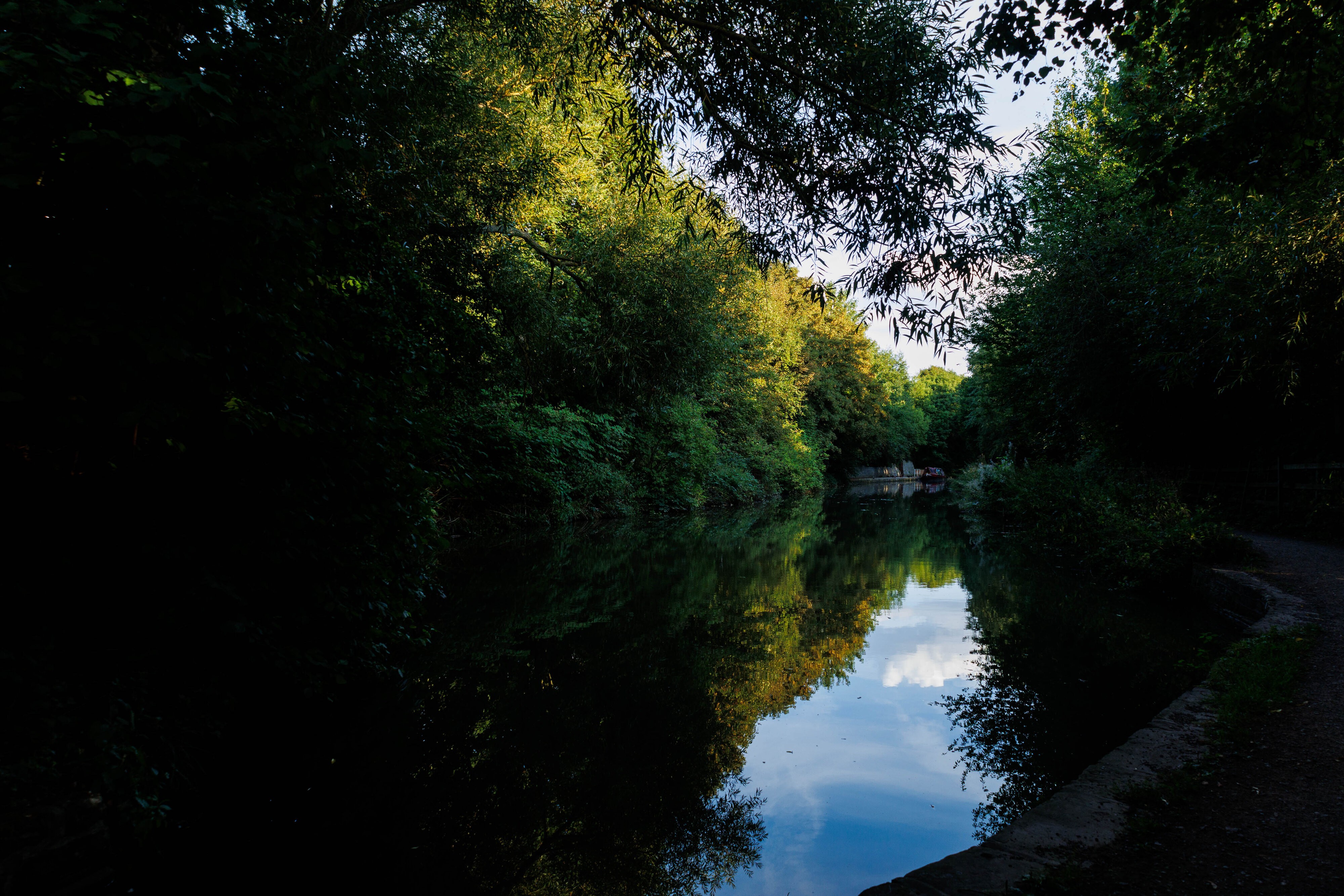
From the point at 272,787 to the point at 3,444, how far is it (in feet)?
7.76

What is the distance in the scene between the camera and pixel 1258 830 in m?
3.03

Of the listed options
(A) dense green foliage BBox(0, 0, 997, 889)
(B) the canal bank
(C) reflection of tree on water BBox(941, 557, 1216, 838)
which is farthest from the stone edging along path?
(A) dense green foliage BBox(0, 0, 997, 889)

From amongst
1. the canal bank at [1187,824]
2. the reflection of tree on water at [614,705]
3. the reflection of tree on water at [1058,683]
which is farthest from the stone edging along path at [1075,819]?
the reflection of tree on water at [614,705]

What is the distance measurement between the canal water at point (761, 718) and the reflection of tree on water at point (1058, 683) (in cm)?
3

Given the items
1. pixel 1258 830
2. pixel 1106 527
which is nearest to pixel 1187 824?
pixel 1258 830

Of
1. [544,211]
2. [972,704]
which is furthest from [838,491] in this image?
[972,704]

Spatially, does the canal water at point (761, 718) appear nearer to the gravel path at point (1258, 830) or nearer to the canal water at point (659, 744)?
the canal water at point (659, 744)

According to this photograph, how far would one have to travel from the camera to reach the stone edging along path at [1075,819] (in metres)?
2.66

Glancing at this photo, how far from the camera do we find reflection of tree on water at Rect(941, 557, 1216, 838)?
14.9 ft

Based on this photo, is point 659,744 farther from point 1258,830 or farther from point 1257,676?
point 1257,676

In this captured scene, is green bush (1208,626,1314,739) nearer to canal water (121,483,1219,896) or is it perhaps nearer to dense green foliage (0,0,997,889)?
canal water (121,483,1219,896)

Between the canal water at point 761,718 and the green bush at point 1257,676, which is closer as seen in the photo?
the canal water at point 761,718

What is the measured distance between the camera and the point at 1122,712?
5.39 meters

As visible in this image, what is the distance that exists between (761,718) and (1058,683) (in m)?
2.79
